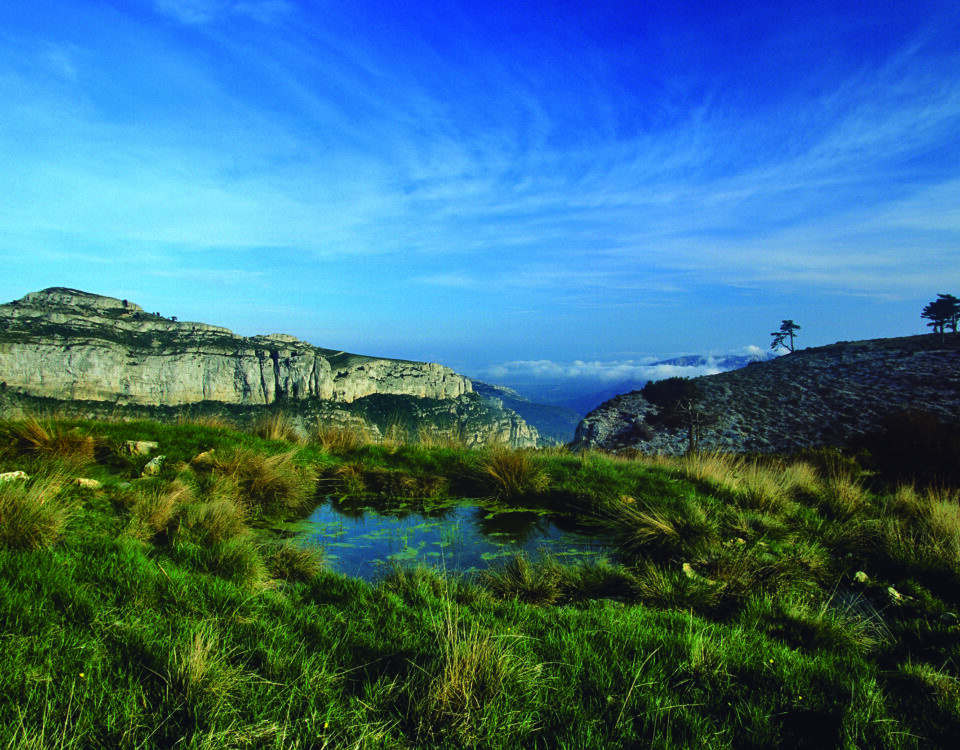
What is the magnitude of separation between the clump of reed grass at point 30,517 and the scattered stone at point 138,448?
9.86ft

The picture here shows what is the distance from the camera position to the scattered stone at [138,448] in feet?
25.6

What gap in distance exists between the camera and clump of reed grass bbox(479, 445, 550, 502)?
8289 mm

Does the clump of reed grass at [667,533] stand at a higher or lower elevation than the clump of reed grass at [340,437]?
lower

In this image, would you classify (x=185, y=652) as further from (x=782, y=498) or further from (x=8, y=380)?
(x=8, y=380)

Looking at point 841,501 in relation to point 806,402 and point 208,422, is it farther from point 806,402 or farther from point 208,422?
point 806,402

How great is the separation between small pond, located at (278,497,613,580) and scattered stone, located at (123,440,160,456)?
3.02 metres

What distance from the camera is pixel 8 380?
236 ft

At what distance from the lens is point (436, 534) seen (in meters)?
6.38

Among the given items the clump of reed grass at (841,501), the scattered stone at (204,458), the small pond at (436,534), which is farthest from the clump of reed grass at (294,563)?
the clump of reed grass at (841,501)

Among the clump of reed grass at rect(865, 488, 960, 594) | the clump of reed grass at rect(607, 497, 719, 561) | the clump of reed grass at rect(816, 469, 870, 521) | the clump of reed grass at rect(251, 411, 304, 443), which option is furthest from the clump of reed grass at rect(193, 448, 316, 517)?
the clump of reed grass at rect(816, 469, 870, 521)

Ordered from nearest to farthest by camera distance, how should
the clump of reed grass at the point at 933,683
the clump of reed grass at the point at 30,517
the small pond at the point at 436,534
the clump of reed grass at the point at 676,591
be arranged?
1. the clump of reed grass at the point at 933,683
2. the clump of reed grass at the point at 30,517
3. the clump of reed grass at the point at 676,591
4. the small pond at the point at 436,534

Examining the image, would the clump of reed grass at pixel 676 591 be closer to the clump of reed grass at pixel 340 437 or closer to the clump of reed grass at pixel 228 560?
the clump of reed grass at pixel 228 560

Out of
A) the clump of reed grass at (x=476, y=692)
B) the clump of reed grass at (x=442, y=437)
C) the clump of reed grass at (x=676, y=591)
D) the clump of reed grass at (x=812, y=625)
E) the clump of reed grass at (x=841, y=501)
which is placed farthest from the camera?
the clump of reed grass at (x=442, y=437)

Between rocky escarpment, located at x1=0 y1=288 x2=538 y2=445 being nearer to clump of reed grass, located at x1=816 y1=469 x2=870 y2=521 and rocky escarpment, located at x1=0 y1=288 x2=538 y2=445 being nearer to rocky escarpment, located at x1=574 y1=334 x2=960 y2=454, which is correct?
rocky escarpment, located at x1=574 y1=334 x2=960 y2=454
